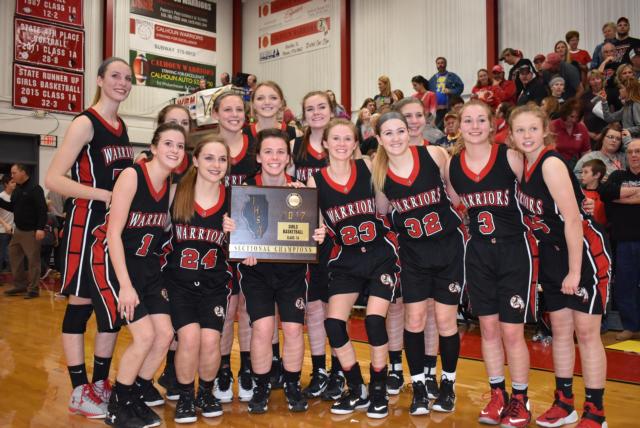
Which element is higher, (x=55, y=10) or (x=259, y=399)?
(x=55, y=10)

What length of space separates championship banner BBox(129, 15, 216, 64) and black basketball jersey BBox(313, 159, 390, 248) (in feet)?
45.9

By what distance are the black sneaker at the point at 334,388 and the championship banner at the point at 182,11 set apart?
47.8ft

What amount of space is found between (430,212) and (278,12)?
15.1 meters

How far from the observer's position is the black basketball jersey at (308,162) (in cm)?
416

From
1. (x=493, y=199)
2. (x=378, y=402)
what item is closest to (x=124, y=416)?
(x=378, y=402)

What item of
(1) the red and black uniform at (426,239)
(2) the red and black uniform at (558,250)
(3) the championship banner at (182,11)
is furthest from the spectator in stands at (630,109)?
(3) the championship banner at (182,11)

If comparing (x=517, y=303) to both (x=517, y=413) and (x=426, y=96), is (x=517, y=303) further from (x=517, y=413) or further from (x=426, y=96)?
(x=426, y=96)

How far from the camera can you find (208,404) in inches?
139

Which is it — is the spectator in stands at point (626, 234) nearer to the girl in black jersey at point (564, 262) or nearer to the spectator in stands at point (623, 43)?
the girl in black jersey at point (564, 262)

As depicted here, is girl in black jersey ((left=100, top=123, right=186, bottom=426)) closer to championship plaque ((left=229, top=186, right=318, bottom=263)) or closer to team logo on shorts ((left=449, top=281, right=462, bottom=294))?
championship plaque ((left=229, top=186, right=318, bottom=263))

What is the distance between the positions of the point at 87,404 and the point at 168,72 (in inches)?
572

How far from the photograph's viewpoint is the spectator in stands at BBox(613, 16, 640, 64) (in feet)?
29.2

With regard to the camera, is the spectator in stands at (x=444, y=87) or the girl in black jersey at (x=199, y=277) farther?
the spectator in stands at (x=444, y=87)

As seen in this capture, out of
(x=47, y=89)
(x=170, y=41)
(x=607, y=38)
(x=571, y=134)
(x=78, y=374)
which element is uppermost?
(x=170, y=41)
